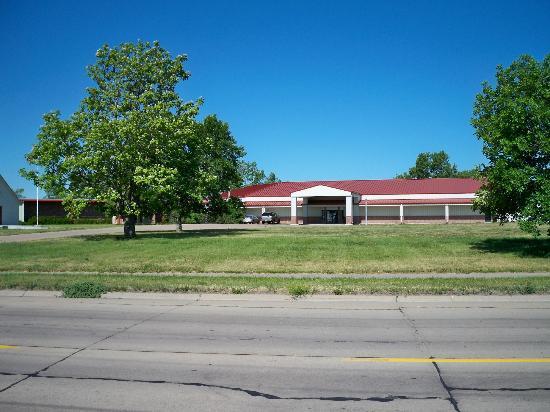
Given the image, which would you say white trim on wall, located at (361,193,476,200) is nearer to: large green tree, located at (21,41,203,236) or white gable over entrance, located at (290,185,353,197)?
white gable over entrance, located at (290,185,353,197)

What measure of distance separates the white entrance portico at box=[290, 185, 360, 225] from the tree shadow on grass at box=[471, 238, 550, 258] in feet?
126

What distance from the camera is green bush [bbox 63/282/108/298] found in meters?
12.4

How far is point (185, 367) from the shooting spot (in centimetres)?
617

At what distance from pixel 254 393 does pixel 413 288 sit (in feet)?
25.4

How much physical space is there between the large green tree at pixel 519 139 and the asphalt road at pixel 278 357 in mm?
9947

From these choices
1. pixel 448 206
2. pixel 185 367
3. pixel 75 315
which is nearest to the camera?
pixel 185 367

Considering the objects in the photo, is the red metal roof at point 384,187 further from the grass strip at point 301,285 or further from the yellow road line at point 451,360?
the yellow road line at point 451,360

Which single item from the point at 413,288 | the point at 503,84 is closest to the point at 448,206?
the point at 503,84

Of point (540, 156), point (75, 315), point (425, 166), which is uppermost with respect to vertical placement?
point (425, 166)

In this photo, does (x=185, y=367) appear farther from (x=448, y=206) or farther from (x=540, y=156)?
(x=448, y=206)

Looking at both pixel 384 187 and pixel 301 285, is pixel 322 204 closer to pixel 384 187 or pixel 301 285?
pixel 384 187

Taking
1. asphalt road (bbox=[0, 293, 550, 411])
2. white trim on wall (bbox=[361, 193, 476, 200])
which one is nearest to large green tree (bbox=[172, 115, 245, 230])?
white trim on wall (bbox=[361, 193, 476, 200])

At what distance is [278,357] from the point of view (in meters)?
6.61

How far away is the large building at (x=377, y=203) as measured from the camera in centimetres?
6397
